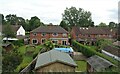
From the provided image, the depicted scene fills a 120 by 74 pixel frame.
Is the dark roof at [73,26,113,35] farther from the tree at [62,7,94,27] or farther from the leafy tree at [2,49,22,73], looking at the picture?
the leafy tree at [2,49,22,73]

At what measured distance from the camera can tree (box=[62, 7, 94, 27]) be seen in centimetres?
6600

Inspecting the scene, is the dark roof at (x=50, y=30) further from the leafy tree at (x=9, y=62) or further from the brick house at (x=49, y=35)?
the leafy tree at (x=9, y=62)

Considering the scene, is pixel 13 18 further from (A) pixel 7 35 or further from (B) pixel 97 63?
(B) pixel 97 63

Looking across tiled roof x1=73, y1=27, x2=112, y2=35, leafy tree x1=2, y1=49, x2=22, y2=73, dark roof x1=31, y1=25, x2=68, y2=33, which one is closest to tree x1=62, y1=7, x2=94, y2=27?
tiled roof x1=73, y1=27, x2=112, y2=35

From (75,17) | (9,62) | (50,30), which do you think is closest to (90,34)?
(50,30)

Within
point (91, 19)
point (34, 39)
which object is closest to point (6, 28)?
point (34, 39)

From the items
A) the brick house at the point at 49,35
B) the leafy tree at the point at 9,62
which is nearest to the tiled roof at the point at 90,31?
the brick house at the point at 49,35

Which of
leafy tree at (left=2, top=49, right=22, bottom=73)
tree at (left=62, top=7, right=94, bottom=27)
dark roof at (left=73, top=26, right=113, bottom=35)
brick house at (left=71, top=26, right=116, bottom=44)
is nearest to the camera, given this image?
leafy tree at (left=2, top=49, right=22, bottom=73)

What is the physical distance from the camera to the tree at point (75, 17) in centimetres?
6600

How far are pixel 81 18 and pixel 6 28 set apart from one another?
110 feet

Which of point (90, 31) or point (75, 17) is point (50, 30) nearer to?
point (90, 31)

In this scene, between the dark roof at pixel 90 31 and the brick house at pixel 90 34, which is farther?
the dark roof at pixel 90 31

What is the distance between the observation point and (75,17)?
66.5m

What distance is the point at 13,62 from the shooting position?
16.1 meters
